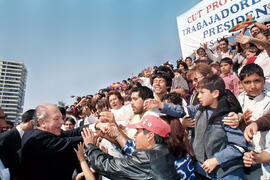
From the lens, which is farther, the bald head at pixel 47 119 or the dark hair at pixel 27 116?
the dark hair at pixel 27 116

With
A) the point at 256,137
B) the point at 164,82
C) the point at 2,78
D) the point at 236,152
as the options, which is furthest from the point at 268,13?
the point at 2,78

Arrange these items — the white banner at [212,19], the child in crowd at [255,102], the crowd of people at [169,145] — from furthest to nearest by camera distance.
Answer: the white banner at [212,19]
the child in crowd at [255,102]
the crowd of people at [169,145]

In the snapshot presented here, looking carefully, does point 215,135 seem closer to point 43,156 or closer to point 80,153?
point 80,153

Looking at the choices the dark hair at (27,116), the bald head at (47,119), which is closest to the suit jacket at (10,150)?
the dark hair at (27,116)

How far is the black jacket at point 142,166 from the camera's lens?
1.89m

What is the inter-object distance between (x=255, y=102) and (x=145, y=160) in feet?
6.59

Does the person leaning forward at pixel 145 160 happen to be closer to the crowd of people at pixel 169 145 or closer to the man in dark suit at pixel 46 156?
the crowd of people at pixel 169 145

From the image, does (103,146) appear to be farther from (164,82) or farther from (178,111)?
(164,82)

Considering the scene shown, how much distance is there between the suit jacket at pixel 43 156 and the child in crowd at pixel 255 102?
8.06 feet

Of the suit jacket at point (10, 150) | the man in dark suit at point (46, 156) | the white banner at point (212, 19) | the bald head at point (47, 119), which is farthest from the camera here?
the white banner at point (212, 19)

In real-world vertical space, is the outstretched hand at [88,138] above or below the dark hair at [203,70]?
below

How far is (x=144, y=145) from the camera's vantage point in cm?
218

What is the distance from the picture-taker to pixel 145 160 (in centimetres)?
191

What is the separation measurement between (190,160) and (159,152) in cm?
77
